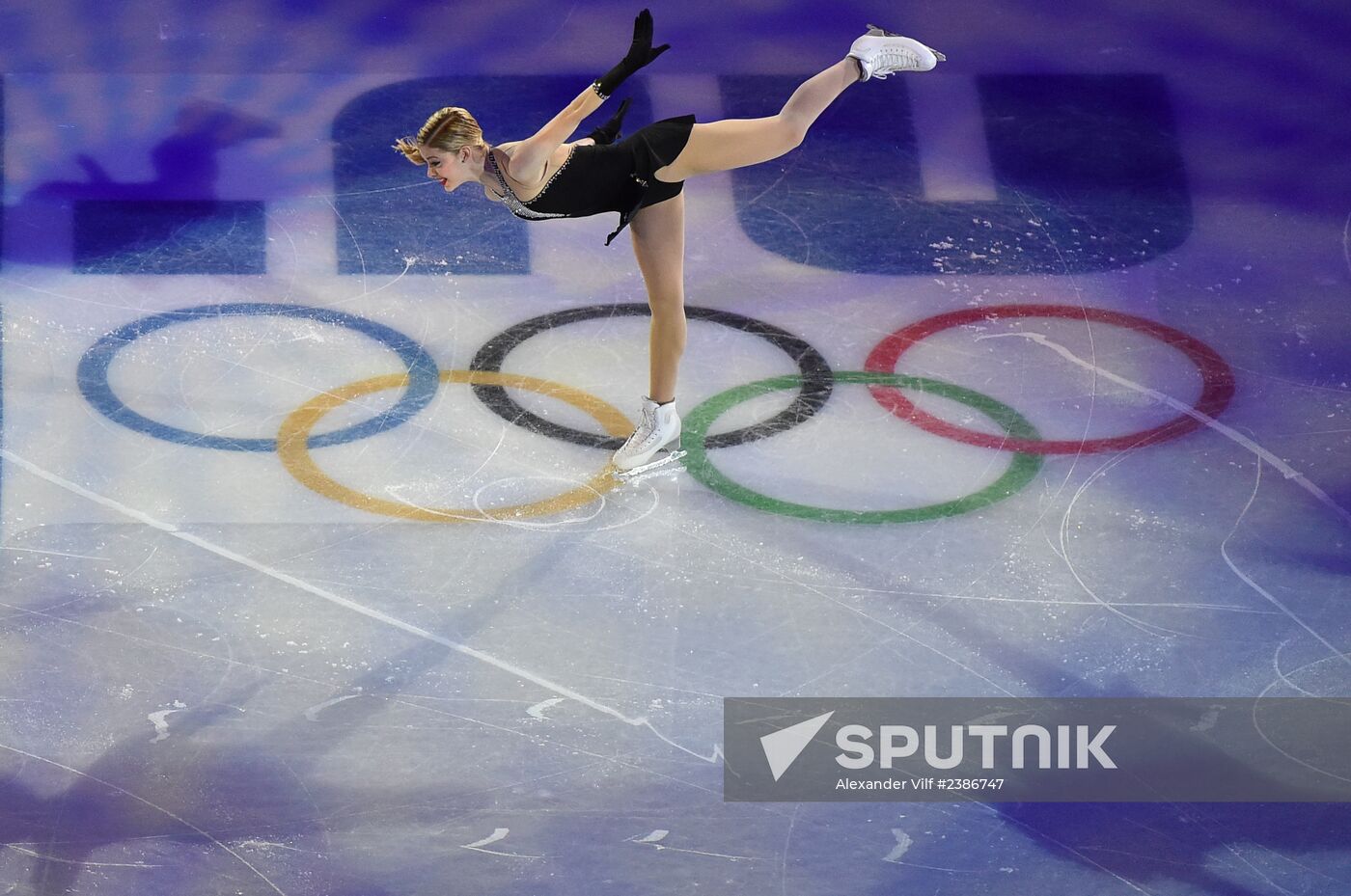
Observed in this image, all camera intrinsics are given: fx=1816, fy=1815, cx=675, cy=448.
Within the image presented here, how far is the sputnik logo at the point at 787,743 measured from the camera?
14.7 feet

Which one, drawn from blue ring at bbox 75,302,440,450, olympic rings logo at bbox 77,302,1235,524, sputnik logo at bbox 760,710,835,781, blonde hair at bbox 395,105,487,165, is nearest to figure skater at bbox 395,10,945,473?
blonde hair at bbox 395,105,487,165

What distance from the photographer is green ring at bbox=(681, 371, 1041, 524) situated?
558 centimetres

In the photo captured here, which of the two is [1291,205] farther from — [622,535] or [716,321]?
[622,535]

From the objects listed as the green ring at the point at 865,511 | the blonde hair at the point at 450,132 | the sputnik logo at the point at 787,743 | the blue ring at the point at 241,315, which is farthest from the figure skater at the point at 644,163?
the sputnik logo at the point at 787,743

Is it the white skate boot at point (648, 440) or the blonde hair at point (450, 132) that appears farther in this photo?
the white skate boot at point (648, 440)

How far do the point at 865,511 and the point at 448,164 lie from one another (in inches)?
65.0

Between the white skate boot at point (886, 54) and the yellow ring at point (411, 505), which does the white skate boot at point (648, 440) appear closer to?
the yellow ring at point (411, 505)

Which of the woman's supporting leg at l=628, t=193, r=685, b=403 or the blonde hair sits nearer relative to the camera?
the blonde hair

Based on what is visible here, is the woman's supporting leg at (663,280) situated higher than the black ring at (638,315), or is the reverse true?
the woman's supporting leg at (663,280)

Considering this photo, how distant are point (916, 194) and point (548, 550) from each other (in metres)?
2.95

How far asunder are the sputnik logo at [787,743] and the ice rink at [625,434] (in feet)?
0.45

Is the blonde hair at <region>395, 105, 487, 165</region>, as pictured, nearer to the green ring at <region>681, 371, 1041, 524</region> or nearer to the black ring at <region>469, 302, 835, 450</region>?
the black ring at <region>469, 302, 835, 450</region>

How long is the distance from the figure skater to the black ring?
0.25m

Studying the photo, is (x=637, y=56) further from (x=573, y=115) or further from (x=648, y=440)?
(x=648, y=440)
